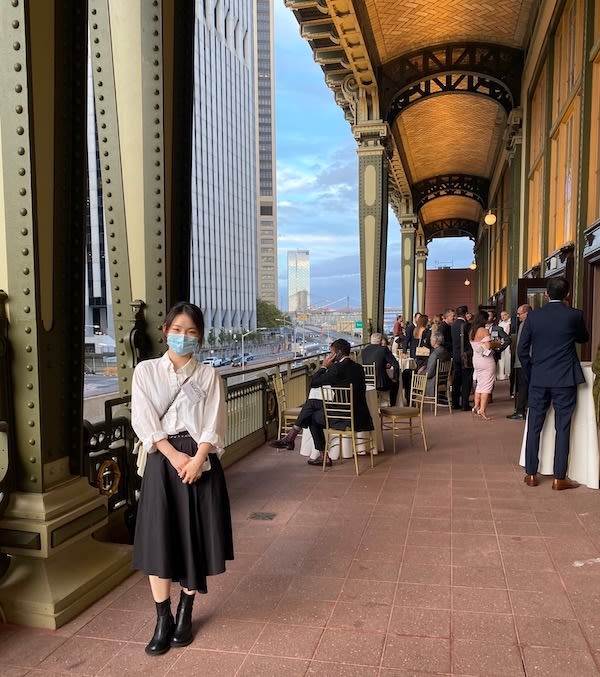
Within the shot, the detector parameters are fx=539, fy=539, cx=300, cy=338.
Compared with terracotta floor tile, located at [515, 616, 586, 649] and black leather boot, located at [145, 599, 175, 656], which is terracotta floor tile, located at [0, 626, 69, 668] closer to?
black leather boot, located at [145, 599, 175, 656]

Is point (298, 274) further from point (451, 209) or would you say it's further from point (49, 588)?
point (49, 588)

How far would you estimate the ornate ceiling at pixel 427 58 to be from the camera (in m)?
9.12

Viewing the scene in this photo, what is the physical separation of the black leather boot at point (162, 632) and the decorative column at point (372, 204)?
9573 millimetres

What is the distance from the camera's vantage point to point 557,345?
4.13 m

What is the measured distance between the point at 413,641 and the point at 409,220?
2016cm

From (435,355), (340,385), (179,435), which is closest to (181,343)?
(179,435)

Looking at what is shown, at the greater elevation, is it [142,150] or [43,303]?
[142,150]

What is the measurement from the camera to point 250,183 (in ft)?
254

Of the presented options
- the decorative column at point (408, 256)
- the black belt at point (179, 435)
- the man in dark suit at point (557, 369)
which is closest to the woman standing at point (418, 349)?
the man in dark suit at point (557, 369)

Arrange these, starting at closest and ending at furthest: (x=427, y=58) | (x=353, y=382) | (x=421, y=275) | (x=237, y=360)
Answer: (x=353, y=382) < (x=427, y=58) < (x=421, y=275) < (x=237, y=360)

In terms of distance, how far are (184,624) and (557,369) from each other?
10.6ft

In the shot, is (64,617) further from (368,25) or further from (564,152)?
(368,25)

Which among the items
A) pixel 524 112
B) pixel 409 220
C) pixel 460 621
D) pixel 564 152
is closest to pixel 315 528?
pixel 460 621

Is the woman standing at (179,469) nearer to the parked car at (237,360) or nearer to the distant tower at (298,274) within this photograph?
the parked car at (237,360)
